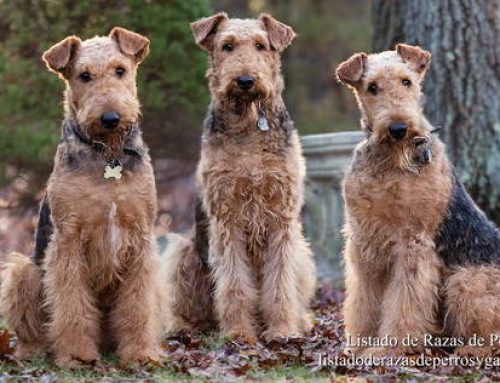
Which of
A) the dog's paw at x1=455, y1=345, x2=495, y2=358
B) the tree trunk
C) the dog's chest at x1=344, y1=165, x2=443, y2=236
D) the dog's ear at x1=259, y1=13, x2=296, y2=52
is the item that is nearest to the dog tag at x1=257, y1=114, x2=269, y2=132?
the dog's ear at x1=259, y1=13, x2=296, y2=52

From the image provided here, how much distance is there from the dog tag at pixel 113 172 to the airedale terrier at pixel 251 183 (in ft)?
2.75

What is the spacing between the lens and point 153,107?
970cm

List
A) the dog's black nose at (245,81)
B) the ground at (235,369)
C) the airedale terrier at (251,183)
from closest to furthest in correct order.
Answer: the ground at (235,369), the dog's black nose at (245,81), the airedale terrier at (251,183)

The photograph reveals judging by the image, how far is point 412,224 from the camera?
5.42 metres

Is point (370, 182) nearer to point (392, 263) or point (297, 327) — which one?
point (392, 263)

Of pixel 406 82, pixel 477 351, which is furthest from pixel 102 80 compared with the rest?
pixel 477 351

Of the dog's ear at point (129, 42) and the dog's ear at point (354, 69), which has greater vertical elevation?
the dog's ear at point (129, 42)

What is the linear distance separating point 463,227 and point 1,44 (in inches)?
223

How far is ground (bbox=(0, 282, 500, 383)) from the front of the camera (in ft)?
17.1

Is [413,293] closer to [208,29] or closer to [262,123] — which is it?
[262,123]

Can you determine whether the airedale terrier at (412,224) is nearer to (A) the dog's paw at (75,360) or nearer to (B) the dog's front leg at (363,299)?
(B) the dog's front leg at (363,299)

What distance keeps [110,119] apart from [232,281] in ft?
5.04

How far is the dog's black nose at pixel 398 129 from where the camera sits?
5.21 m

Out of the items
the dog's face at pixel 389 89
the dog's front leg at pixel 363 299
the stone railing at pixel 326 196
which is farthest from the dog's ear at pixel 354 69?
the stone railing at pixel 326 196
